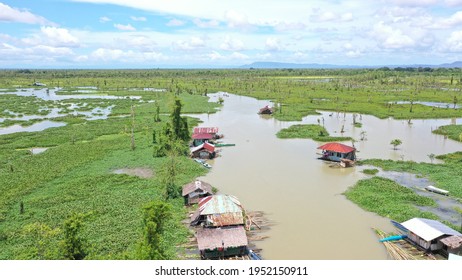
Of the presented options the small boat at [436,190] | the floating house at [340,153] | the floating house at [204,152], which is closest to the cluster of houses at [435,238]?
the small boat at [436,190]

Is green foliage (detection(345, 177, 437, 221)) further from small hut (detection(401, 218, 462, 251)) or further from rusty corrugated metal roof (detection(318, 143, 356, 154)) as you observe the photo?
rusty corrugated metal roof (detection(318, 143, 356, 154))

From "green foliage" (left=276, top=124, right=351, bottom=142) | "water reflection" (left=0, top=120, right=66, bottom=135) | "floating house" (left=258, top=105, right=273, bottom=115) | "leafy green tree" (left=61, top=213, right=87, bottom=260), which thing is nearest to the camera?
"leafy green tree" (left=61, top=213, right=87, bottom=260)

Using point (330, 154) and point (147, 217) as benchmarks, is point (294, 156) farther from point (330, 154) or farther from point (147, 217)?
point (147, 217)

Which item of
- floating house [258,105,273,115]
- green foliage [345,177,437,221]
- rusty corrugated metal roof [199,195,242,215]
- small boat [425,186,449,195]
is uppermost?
floating house [258,105,273,115]

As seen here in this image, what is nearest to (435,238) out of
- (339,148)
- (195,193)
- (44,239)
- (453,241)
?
(453,241)

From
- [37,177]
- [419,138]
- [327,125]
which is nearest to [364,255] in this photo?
[37,177]

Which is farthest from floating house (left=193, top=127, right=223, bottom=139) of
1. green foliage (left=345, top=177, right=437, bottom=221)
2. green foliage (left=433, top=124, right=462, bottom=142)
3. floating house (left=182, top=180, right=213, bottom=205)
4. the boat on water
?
green foliage (left=433, top=124, right=462, bottom=142)

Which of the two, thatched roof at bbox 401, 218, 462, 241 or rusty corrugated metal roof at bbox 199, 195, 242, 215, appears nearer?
thatched roof at bbox 401, 218, 462, 241
